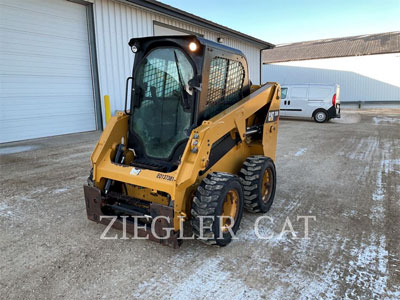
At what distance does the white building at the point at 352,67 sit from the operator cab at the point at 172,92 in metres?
24.4

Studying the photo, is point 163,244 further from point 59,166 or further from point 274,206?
point 59,166

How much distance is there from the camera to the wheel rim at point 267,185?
13.6 ft

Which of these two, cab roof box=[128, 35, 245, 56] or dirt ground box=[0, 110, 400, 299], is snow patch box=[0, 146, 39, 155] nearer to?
dirt ground box=[0, 110, 400, 299]

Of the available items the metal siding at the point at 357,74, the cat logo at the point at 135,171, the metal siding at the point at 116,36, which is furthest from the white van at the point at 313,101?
the cat logo at the point at 135,171

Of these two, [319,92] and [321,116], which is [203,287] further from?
[319,92]

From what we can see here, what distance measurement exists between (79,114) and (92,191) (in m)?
7.74

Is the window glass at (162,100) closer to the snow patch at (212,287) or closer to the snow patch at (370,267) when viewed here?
the snow patch at (212,287)

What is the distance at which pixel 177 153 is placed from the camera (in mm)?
3344

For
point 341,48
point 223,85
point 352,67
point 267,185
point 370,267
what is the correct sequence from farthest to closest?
point 341,48 < point 352,67 < point 267,185 < point 223,85 < point 370,267

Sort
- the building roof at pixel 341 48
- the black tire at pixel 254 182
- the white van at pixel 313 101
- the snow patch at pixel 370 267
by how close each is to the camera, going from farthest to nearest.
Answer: the building roof at pixel 341 48, the white van at pixel 313 101, the black tire at pixel 254 182, the snow patch at pixel 370 267

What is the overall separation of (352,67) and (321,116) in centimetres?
1360

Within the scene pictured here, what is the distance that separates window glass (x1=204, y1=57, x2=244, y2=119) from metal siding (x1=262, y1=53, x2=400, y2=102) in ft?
78.7

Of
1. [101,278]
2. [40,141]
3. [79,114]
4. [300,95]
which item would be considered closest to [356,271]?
[101,278]

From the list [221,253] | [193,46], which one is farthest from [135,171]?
[193,46]
